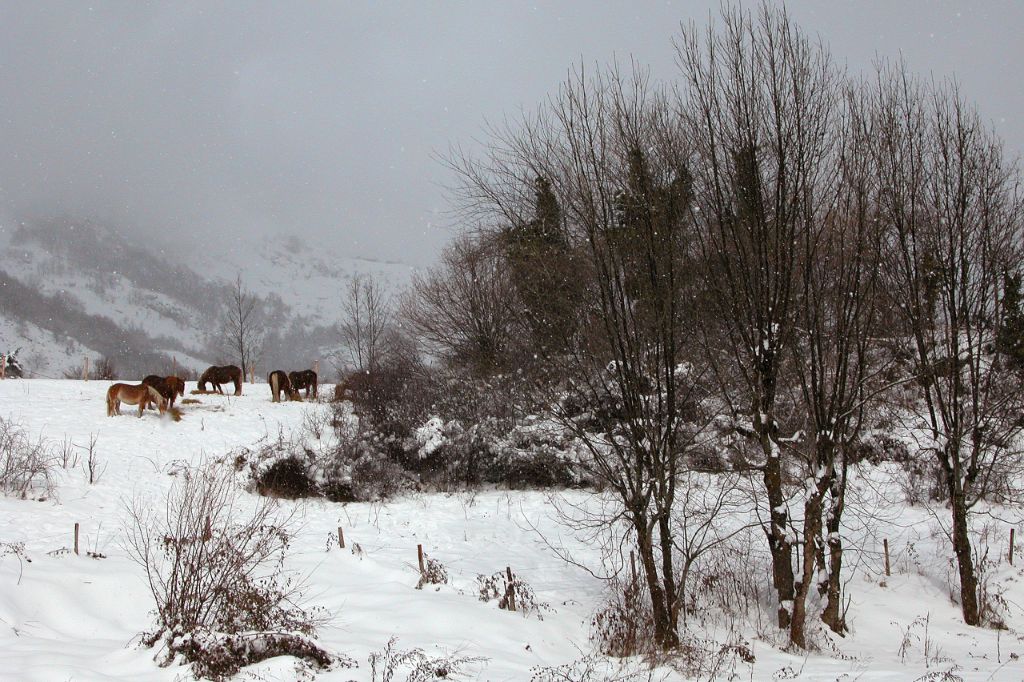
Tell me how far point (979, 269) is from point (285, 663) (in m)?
11.0

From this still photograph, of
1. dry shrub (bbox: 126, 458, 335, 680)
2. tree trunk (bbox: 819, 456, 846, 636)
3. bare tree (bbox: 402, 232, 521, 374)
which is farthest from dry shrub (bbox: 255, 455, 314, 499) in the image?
tree trunk (bbox: 819, 456, 846, 636)

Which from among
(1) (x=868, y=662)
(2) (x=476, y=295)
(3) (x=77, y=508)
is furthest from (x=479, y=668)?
(2) (x=476, y=295)

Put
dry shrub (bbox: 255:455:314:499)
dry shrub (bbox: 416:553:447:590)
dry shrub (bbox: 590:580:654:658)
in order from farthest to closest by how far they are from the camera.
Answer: dry shrub (bbox: 255:455:314:499), dry shrub (bbox: 416:553:447:590), dry shrub (bbox: 590:580:654:658)

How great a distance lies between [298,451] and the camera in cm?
1677

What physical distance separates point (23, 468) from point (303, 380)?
13010mm

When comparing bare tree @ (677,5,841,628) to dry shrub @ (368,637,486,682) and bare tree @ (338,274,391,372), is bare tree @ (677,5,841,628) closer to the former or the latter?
dry shrub @ (368,637,486,682)

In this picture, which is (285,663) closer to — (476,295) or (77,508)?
(77,508)

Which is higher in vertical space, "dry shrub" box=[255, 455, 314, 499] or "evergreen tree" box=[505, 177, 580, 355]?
"evergreen tree" box=[505, 177, 580, 355]

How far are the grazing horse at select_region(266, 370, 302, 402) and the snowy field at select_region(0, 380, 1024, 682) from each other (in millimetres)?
6560

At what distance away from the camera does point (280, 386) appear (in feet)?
81.8

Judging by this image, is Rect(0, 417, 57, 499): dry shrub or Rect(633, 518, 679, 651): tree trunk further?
Rect(0, 417, 57, 499): dry shrub

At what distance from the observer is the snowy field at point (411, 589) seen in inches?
259

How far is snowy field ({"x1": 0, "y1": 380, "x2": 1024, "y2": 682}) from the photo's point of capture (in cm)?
657

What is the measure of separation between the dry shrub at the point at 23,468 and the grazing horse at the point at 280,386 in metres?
9.97
